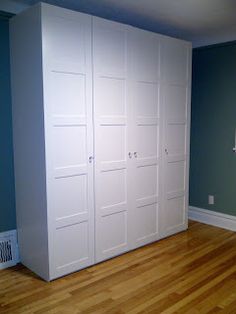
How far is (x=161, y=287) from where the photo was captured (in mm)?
2543

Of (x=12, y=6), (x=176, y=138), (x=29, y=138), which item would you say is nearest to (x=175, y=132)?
(x=176, y=138)

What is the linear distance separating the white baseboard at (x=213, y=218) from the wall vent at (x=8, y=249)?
7.49 ft

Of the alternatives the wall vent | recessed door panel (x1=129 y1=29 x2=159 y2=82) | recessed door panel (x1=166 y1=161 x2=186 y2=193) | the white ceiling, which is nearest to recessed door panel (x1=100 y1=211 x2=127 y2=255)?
recessed door panel (x1=166 y1=161 x2=186 y2=193)

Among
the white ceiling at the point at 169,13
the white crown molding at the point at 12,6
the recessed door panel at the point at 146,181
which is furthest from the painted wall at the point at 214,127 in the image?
the white crown molding at the point at 12,6

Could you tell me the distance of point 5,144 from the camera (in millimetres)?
2838

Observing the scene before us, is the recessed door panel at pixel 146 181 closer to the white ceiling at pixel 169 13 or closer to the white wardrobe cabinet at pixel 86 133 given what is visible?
the white wardrobe cabinet at pixel 86 133

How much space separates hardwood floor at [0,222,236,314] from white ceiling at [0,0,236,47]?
2301 mm

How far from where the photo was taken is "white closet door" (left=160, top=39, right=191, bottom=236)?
333 cm

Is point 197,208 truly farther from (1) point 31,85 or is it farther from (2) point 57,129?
(1) point 31,85

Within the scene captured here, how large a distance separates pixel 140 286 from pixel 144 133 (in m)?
1.41

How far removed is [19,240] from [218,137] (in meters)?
2.52

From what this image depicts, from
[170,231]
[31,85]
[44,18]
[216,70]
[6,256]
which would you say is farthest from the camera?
[216,70]

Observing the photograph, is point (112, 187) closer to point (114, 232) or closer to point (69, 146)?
point (114, 232)

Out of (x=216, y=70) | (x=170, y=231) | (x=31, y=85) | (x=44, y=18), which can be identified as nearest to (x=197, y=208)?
(x=170, y=231)
